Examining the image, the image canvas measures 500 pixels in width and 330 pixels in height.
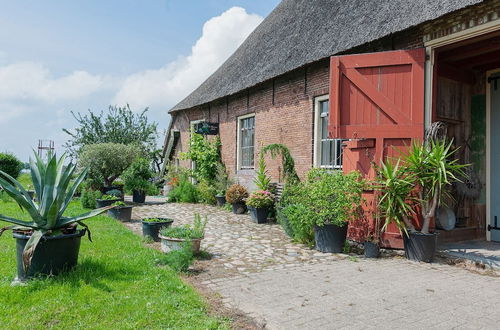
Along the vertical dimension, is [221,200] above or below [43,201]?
below

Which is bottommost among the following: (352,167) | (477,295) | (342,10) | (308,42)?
(477,295)

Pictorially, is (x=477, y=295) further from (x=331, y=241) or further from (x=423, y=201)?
(x=331, y=241)

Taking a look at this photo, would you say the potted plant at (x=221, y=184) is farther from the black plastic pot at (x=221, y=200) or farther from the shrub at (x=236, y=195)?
the shrub at (x=236, y=195)

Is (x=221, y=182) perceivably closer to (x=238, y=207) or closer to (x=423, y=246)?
(x=238, y=207)

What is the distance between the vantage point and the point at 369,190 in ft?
19.6

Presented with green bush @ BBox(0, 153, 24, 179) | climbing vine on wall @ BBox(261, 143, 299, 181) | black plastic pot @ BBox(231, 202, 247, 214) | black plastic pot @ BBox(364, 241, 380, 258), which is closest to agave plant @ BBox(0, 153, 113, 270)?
black plastic pot @ BBox(364, 241, 380, 258)

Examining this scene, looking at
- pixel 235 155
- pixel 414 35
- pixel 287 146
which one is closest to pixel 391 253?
pixel 414 35

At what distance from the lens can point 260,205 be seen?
28.4 feet

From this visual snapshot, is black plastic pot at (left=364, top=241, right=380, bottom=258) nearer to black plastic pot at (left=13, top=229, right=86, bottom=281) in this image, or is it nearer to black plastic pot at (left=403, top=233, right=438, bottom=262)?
black plastic pot at (left=403, top=233, right=438, bottom=262)

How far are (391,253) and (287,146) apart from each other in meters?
4.36

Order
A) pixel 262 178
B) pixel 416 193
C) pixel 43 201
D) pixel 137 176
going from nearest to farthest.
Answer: pixel 43 201, pixel 416 193, pixel 262 178, pixel 137 176

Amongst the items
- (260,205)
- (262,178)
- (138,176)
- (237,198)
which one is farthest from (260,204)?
(138,176)

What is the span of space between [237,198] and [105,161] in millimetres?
4978

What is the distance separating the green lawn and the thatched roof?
16.8ft
